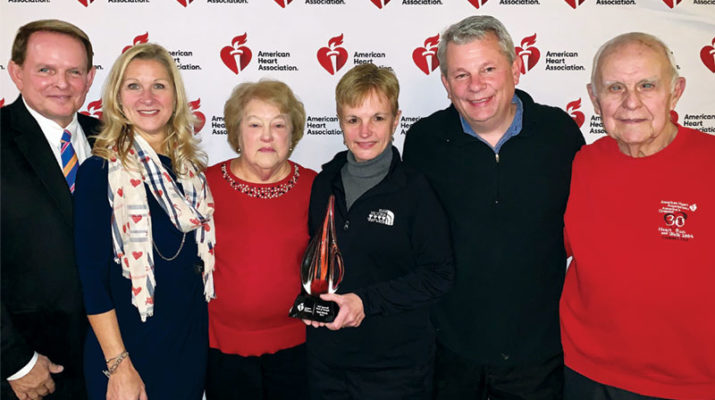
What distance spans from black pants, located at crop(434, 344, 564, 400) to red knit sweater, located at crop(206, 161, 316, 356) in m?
0.67

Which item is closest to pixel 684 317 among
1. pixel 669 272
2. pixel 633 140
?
pixel 669 272

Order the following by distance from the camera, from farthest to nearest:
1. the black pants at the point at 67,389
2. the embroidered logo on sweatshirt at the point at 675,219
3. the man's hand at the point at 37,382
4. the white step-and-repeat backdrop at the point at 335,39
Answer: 1. the white step-and-repeat backdrop at the point at 335,39
2. the black pants at the point at 67,389
3. the man's hand at the point at 37,382
4. the embroidered logo on sweatshirt at the point at 675,219

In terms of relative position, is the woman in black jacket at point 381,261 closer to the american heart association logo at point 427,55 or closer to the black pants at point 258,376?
the black pants at point 258,376

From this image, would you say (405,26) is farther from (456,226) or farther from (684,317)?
(684,317)

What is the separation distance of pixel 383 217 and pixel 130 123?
1.04 meters

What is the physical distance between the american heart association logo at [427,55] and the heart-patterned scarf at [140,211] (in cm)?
169

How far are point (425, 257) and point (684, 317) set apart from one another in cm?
93

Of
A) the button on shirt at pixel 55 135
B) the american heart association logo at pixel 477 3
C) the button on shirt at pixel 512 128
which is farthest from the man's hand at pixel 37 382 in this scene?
the american heart association logo at pixel 477 3

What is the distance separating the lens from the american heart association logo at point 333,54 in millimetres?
2795

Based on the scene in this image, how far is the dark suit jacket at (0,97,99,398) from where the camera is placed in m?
1.80

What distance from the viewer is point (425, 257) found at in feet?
5.97

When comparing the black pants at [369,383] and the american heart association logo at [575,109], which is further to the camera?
the american heart association logo at [575,109]

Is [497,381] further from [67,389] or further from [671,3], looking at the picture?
[671,3]

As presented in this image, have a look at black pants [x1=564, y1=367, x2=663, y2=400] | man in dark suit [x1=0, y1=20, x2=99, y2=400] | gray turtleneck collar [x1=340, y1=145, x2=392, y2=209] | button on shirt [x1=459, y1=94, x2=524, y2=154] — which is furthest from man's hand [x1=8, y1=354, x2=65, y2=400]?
black pants [x1=564, y1=367, x2=663, y2=400]
